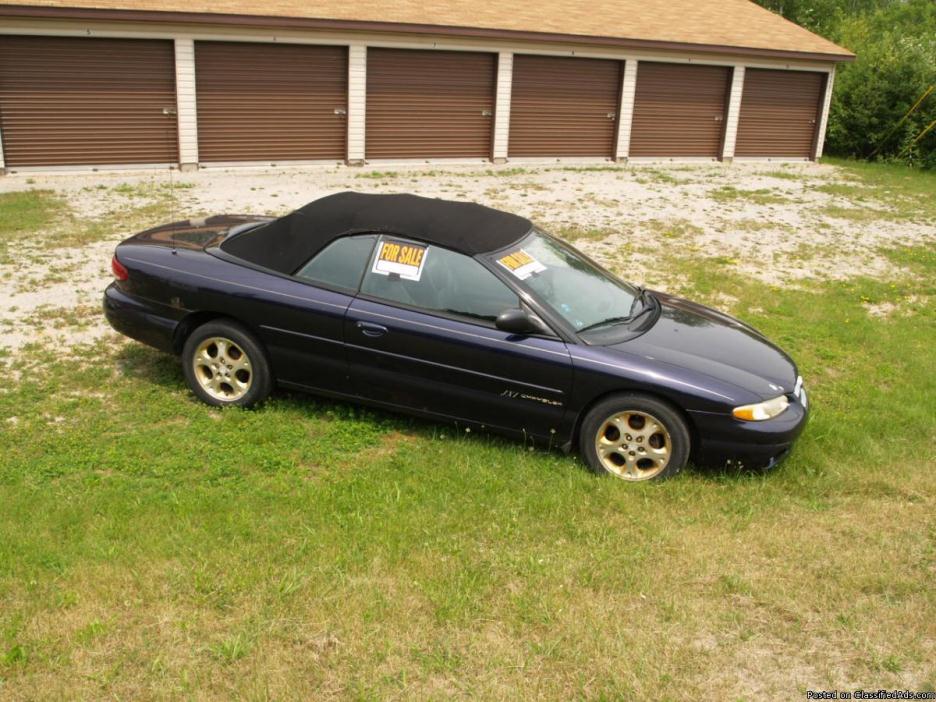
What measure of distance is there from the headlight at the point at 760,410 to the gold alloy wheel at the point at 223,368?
3.16 metres

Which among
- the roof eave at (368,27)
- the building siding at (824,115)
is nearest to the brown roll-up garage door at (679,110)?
the roof eave at (368,27)

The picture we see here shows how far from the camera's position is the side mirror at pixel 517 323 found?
5.40 m

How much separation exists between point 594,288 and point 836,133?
67.6 feet

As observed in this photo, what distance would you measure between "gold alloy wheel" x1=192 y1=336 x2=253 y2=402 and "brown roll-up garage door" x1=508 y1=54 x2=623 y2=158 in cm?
1391

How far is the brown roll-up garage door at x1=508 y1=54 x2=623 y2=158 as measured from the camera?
18.9 m

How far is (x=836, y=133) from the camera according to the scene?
78.8ft

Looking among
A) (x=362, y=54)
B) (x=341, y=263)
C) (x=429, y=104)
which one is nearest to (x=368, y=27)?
(x=362, y=54)

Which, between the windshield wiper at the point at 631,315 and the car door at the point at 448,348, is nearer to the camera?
the car door at the point at 448,348

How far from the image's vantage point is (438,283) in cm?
575

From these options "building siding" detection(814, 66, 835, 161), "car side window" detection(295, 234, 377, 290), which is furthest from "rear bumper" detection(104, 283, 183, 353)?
"building siding" detection(814, 66, 835, 161)

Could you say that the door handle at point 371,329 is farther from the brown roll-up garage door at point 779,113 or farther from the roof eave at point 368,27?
the brown roll-up garage door at point 779,113

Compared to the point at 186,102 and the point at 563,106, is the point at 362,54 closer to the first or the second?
the point at 186,102

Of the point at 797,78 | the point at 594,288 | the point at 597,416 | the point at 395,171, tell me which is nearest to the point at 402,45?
the point at 395,171

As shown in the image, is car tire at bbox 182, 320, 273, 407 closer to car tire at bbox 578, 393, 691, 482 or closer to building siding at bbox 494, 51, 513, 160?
car tire at bbox 578, 393, 691, 482
